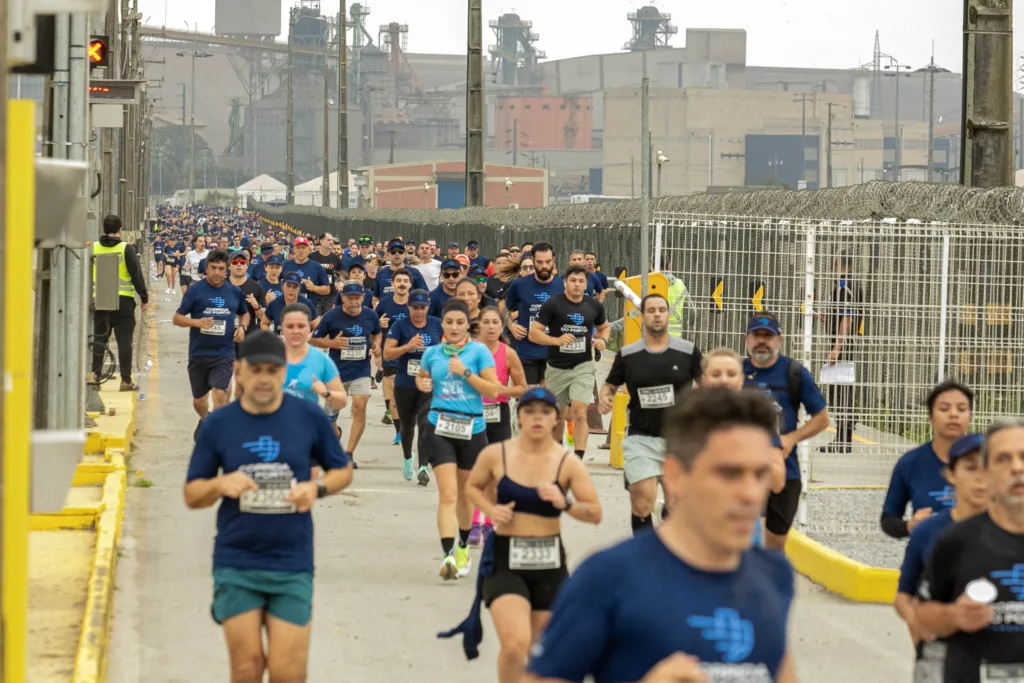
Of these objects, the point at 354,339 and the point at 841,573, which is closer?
the point at 841,573

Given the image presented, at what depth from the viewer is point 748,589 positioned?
3.49m

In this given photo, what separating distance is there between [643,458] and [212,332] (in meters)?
6.60

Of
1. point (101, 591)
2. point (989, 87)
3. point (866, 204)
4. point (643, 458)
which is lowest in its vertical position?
point (101, 591)

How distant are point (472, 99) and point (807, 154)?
4268 inches

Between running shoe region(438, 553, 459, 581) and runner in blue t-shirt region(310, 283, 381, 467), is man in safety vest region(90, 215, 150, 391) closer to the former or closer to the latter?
runner in blue t-shirt region(310, 283, 381, 467)

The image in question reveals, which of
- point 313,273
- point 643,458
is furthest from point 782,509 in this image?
point 313,273

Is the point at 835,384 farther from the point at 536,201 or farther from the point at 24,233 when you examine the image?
the point at 536,201

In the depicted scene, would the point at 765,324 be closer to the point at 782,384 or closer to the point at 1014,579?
the point at 782,384

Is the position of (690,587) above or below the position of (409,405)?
above

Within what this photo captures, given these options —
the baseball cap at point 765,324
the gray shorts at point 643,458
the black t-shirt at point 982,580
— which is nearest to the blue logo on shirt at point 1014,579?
the black t-shirt at point 982,580

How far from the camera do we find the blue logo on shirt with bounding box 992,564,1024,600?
5195 mm

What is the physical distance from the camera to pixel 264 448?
682 cm

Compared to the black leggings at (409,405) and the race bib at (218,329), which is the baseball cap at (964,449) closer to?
the black leggings at (409,405)

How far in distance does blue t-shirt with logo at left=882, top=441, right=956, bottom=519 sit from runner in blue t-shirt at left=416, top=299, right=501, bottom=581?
13.8ft
